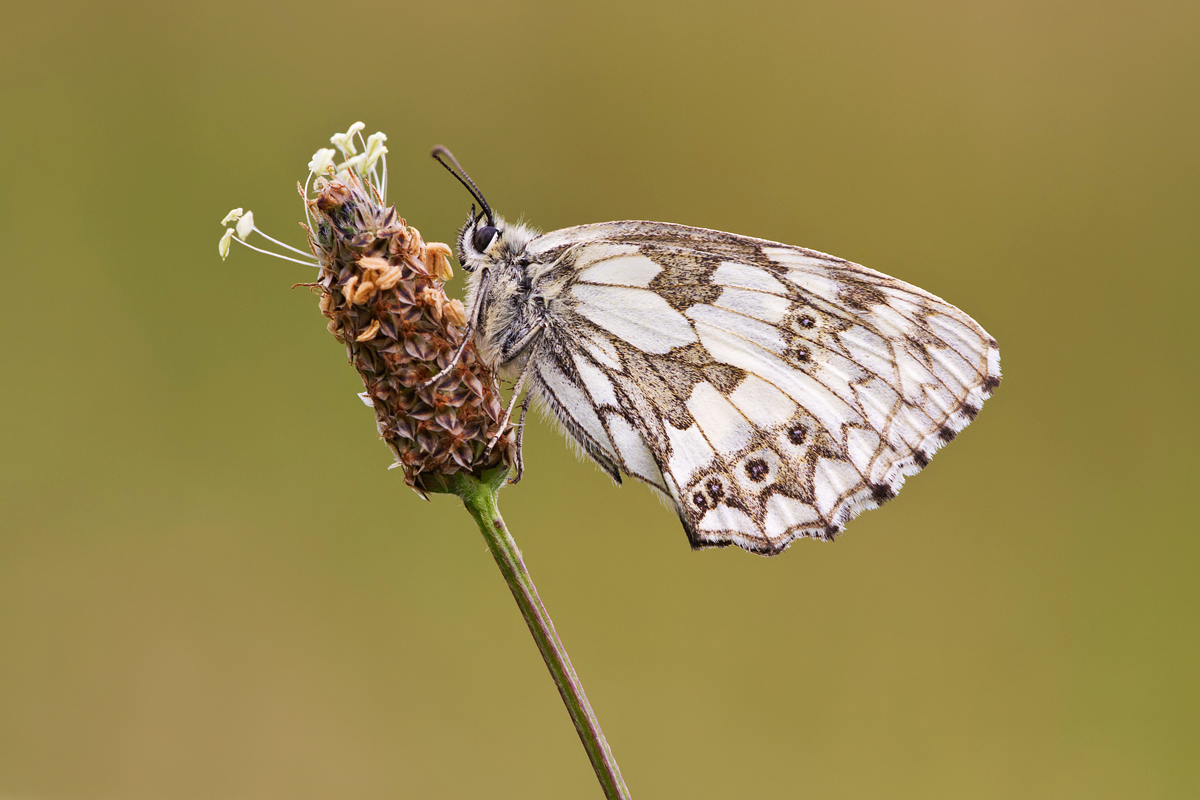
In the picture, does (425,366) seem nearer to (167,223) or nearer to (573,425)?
(573,425)

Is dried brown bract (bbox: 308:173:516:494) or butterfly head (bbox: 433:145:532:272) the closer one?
dried brown bract (bbox: 308:173:516:494)

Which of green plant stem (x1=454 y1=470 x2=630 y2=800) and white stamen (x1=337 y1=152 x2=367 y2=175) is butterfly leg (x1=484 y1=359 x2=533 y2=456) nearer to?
green plant stem (x1=454 y1=470 x2=630 y2=800)

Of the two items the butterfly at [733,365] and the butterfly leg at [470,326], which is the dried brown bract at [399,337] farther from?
the butterfly at [733,365]

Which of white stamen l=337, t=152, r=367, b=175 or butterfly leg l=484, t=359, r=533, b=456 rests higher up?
white stamen l=337, t=152, r=367, b=175

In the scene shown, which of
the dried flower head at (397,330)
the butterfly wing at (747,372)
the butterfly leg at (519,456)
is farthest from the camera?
the butterfly wing at (747,372)

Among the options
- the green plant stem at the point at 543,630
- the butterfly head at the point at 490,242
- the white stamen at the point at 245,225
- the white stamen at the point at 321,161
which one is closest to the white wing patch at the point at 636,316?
the butterfly head at the point at 490,242

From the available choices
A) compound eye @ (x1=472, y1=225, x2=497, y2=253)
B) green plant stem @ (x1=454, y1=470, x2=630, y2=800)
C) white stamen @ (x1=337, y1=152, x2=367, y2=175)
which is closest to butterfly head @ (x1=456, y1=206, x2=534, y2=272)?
compound eye @ (x1=472, y1=225, x2=497, y2=253)

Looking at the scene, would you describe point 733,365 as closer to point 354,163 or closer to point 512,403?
point 512,403
